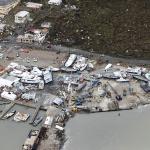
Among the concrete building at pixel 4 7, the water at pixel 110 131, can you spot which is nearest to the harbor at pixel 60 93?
the water at pixel 110 131

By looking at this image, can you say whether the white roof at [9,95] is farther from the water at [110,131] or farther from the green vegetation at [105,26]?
Answer: the green vegetation at [105,26]

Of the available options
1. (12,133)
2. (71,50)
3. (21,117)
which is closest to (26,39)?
(71,50)

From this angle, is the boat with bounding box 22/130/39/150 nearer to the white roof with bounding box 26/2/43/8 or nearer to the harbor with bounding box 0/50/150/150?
the harbor with bounding box 0/50/150/150

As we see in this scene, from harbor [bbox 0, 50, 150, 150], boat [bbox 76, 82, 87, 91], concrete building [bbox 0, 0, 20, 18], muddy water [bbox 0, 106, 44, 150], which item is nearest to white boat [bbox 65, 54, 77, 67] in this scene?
harbor [bbox 0, 50, 150, 150]

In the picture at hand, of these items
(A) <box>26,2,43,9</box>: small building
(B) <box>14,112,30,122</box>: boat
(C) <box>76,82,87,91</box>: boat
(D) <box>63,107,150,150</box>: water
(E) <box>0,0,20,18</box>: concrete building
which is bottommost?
(D) <box>63,107,150,150</box>: water

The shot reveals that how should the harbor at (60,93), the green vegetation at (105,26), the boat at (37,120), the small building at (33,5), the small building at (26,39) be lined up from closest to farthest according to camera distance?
the harbor at (60,93) < the boat at (37,120) < the green vegetation at (105,26) < the small building at (26,39) < the small building at (33,5)

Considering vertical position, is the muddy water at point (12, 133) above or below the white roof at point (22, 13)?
below

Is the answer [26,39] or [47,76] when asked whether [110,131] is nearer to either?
[47,76]
